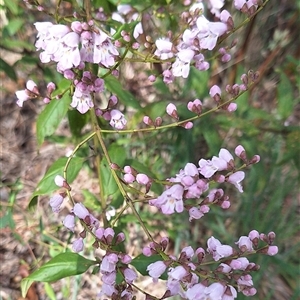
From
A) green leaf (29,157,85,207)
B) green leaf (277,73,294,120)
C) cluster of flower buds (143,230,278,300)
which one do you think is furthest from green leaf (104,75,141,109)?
green leaf (277,73,294,120)

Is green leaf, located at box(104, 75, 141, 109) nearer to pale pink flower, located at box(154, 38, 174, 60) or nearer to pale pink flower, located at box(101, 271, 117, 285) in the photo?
pale pink flower, located at box(154, 38, 174, 60)

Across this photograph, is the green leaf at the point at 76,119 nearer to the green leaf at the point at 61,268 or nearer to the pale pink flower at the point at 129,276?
the green leaf at the point at 61,268

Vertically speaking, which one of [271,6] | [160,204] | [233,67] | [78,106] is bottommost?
[160,204]

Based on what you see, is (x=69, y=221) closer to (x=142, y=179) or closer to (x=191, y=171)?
(x=142, y=179)

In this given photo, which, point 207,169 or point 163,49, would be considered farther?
point 163,49

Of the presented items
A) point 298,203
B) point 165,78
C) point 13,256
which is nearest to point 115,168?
point 165,78

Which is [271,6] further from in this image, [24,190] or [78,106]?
[78,106]

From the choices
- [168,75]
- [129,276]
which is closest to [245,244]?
[129,276]
